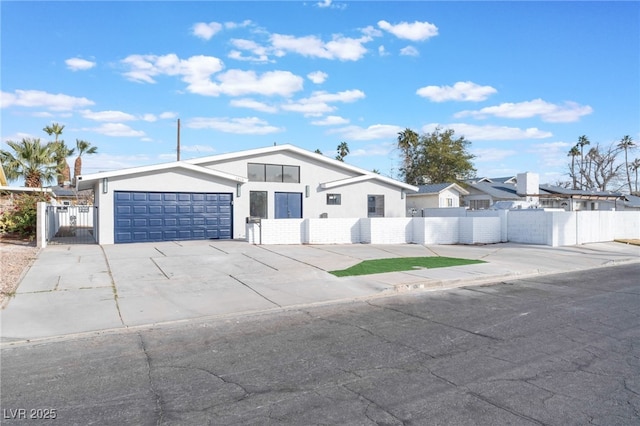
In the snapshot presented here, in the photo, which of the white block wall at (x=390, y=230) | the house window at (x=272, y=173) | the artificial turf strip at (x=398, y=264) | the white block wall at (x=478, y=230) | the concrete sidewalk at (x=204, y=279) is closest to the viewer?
the concrete sidewalk at (x=204, y=279)

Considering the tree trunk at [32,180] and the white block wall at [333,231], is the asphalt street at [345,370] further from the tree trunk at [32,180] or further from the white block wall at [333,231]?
the tree trunk at [32,180]

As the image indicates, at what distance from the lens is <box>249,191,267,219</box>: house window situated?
72.1 ft

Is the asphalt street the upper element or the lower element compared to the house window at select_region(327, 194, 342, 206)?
lower

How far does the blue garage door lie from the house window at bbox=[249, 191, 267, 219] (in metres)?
1.24

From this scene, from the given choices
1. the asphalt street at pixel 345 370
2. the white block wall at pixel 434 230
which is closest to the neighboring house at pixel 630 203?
the white block wall at pixel 434 230

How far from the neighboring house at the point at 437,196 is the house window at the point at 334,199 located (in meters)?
13.6

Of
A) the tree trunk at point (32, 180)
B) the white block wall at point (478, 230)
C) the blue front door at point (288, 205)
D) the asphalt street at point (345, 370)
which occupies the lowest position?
the asphalt street at point (345, 370)

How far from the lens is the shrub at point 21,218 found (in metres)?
19.4

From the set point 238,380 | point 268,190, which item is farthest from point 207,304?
point 268,190

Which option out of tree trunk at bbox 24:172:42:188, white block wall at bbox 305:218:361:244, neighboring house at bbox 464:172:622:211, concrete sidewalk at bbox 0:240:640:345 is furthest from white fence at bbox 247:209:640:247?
tree trunk at bbox 24:172:42:188

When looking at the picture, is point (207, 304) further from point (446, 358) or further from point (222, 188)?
point (222, 188)

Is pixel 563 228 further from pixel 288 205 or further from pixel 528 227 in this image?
pixel 288 205

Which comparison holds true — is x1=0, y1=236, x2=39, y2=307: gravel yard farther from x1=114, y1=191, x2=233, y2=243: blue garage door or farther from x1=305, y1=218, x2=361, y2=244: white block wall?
x1=305, y1=218, x2=361, y2=244: white block wall

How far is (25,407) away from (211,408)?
177 centimetres
